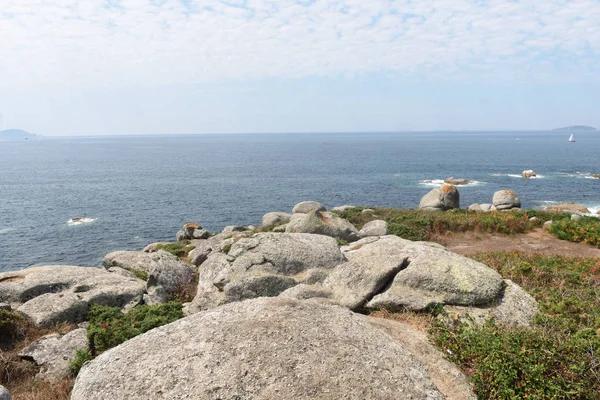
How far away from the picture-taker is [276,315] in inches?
369

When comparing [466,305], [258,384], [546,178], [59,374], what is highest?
[258,384]

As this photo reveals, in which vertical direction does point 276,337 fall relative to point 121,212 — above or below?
above

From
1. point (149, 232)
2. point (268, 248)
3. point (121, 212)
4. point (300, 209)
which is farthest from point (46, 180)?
point (268, 248)

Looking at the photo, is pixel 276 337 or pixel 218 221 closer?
pixel 276 337

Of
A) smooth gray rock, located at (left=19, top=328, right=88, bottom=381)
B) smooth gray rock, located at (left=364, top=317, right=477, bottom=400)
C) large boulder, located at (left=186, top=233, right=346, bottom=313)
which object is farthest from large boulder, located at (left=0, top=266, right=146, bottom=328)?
smooth gray rock, located at (left=364, top=317, right=477, bottom=400)

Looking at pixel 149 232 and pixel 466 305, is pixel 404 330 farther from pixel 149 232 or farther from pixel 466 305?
pixel 149 232

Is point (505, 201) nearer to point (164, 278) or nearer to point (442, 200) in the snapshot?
point (442, 200)

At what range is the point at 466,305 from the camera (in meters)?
12.3

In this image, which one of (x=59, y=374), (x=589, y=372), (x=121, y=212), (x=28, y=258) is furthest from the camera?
(x=121, y=212)

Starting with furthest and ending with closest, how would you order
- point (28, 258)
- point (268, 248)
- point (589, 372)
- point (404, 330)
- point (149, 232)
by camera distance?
point (149, 232), point (28, 258), point (268, 248), point (404, 330), point (589, 372)

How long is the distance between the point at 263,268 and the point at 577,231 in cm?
2500

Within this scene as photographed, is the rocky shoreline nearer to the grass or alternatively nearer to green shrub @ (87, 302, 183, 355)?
the grass

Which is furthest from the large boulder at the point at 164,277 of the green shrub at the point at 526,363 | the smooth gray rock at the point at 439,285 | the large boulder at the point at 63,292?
the green shrub at the point at 526,363

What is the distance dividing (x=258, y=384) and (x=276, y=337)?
1.19 metres
